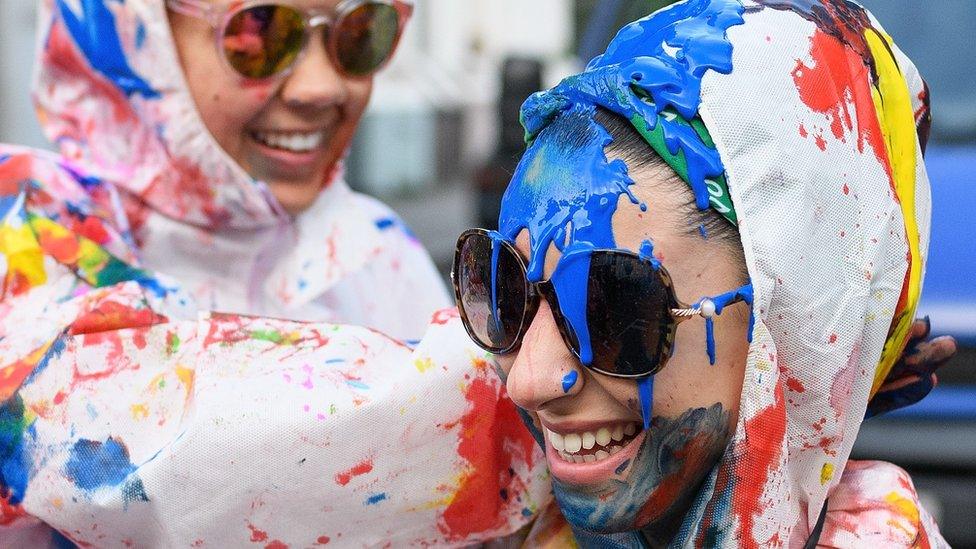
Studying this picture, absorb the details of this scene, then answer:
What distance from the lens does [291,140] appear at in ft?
9.02

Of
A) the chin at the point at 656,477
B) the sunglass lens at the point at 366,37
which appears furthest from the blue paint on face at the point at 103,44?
the chin at the point at 656,477

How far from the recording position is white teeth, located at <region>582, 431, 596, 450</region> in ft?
5.54

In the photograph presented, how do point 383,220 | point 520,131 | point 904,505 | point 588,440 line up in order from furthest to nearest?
1. point 520,131
2. point 383,220
3. point 904,505
4. point 588,440

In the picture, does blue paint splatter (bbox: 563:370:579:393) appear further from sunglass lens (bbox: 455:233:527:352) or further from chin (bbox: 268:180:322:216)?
chin (bbox: 268:180:322:216)

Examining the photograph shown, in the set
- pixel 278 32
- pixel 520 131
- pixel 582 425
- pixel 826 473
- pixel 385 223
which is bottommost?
pixel 520 131

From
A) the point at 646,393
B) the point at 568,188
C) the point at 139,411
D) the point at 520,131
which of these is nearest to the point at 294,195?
Result: the point at 139,411

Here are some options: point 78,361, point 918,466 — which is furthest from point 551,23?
point 78,361

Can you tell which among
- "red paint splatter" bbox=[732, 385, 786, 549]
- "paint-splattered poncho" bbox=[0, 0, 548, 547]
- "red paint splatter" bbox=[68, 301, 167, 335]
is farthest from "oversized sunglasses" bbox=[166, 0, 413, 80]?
"red paint splatter" bbox=[732, 385, 786, 549]

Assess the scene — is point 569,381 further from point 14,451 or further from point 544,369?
point 14,451

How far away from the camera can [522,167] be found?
1754 mm

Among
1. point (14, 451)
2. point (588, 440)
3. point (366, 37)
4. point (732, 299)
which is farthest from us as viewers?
point (366, 37)

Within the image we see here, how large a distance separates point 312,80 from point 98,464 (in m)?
1.02

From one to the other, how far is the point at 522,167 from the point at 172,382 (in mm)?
610

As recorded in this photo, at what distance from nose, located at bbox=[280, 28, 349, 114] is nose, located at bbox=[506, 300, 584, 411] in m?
1.13
